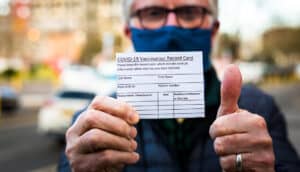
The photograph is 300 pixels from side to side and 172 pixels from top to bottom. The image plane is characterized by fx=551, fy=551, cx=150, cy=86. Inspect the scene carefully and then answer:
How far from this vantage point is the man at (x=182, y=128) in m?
1.45

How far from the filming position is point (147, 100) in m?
1.57

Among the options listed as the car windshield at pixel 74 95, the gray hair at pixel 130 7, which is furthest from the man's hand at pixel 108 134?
the car windshield at pixel 74 95

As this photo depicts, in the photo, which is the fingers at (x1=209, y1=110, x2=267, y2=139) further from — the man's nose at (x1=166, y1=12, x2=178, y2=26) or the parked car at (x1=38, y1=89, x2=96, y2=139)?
the parked car at (x1=38, y1=89, x2=96, y2=139)

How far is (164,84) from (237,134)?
Answer: 0.27 metres

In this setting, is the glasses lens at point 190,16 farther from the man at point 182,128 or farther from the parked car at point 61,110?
the parked car at point 61,110

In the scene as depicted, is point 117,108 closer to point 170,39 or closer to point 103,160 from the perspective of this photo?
point 103,160

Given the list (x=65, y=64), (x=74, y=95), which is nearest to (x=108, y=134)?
(x=74, y=95)

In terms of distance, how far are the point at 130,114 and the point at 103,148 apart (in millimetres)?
119

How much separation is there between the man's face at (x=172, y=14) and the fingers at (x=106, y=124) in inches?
23.8

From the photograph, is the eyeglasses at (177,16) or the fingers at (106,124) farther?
the eyeglasses at (177,16)

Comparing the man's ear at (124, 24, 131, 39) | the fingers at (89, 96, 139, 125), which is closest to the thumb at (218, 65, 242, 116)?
the fingers at (89, 96, 139, 125)

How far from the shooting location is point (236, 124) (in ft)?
4.71

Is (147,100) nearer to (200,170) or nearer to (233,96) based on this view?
(233,96)

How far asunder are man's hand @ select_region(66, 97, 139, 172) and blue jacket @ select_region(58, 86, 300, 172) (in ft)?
1.27
